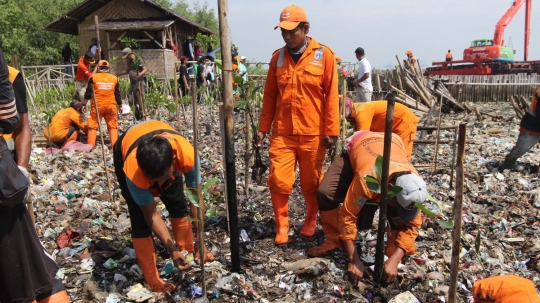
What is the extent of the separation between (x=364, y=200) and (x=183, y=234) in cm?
139

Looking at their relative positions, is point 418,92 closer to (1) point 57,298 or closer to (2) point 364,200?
(2) point 364,200

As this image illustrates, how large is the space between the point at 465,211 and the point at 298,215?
1731 mm

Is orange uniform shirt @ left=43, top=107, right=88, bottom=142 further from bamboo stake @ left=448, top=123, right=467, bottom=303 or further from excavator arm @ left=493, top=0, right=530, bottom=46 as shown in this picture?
excavator arm @ left=493, top=0, right=530, bottom=46

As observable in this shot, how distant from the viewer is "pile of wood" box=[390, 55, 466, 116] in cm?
1216

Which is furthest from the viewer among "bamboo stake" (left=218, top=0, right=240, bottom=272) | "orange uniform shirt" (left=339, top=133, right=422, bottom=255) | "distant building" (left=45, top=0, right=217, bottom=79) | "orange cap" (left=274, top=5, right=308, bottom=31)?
"distant building" (left=45, top=0, right=217, bottom=79)

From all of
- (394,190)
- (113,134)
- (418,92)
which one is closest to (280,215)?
(394,190)

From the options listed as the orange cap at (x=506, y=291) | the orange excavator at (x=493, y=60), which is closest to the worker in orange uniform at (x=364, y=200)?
the orange cap at (x=506, y=291)

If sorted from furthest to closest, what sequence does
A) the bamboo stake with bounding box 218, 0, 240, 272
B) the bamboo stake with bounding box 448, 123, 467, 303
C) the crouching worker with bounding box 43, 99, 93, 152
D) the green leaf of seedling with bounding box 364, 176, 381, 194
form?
1. the crouching worker with bounding box 43, 99, 93, 152
2. the bamboo stake with bounding box 218, 0, 240, 272
3. the green leaf of seedling with bounding box 364, 176, 381, 194
4. the bamboo stake with bounding box 448, 123, 467, 303

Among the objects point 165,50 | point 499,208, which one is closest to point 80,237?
point 499,208

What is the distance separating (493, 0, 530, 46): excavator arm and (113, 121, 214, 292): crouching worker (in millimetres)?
27282

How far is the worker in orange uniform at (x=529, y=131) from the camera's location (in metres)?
5.69

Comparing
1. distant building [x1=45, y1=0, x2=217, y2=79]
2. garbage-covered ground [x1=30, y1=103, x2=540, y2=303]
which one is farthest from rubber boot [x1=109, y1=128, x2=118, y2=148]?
distant building [x1=45, y1=0, x2=217, y2=79]

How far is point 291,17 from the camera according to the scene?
3.46 m

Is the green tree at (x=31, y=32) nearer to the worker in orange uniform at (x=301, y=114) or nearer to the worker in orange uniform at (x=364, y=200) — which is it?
the worker in orange uniform at (x=301, y=114)
